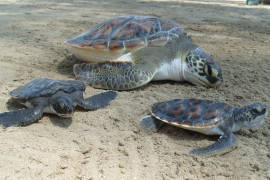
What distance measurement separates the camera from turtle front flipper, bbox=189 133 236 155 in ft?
5.99

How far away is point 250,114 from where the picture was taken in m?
2.04

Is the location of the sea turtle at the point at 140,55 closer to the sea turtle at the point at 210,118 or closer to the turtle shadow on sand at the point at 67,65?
the turtle shadow on sand at the point at 67,65

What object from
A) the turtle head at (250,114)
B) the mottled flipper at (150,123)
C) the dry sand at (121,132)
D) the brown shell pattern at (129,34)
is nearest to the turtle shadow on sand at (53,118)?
the dry sand at (121,132)

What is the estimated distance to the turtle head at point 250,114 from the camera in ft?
6.67

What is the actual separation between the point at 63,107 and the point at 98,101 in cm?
47

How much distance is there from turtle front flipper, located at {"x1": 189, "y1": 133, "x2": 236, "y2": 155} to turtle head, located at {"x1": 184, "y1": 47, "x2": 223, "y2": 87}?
3.88ft

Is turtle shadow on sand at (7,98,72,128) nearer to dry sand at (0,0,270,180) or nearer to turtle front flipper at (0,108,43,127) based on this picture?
dry sand at (0,0,270,180)

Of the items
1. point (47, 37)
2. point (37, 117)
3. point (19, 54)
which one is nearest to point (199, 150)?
point (37, 117)

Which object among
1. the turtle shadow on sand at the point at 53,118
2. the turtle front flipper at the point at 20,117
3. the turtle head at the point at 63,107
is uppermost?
the turtle head at the point at 63,107

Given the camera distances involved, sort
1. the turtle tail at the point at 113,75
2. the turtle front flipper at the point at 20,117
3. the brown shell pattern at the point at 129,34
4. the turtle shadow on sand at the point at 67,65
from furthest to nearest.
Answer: the turtle shadow on sand at the point at 67,65 → the brown shell pattern at the point at 129,34 → the turtle tail at the point at 113,75 → the turtle front flipper at the point at 20,117

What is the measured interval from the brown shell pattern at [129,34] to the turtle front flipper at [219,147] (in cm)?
156

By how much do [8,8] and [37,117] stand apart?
5.46 meters

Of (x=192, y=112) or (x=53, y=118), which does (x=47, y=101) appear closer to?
(x=53, y=118)

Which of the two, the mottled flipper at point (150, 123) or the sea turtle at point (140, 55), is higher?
the sea turtle at point (140, 55)
